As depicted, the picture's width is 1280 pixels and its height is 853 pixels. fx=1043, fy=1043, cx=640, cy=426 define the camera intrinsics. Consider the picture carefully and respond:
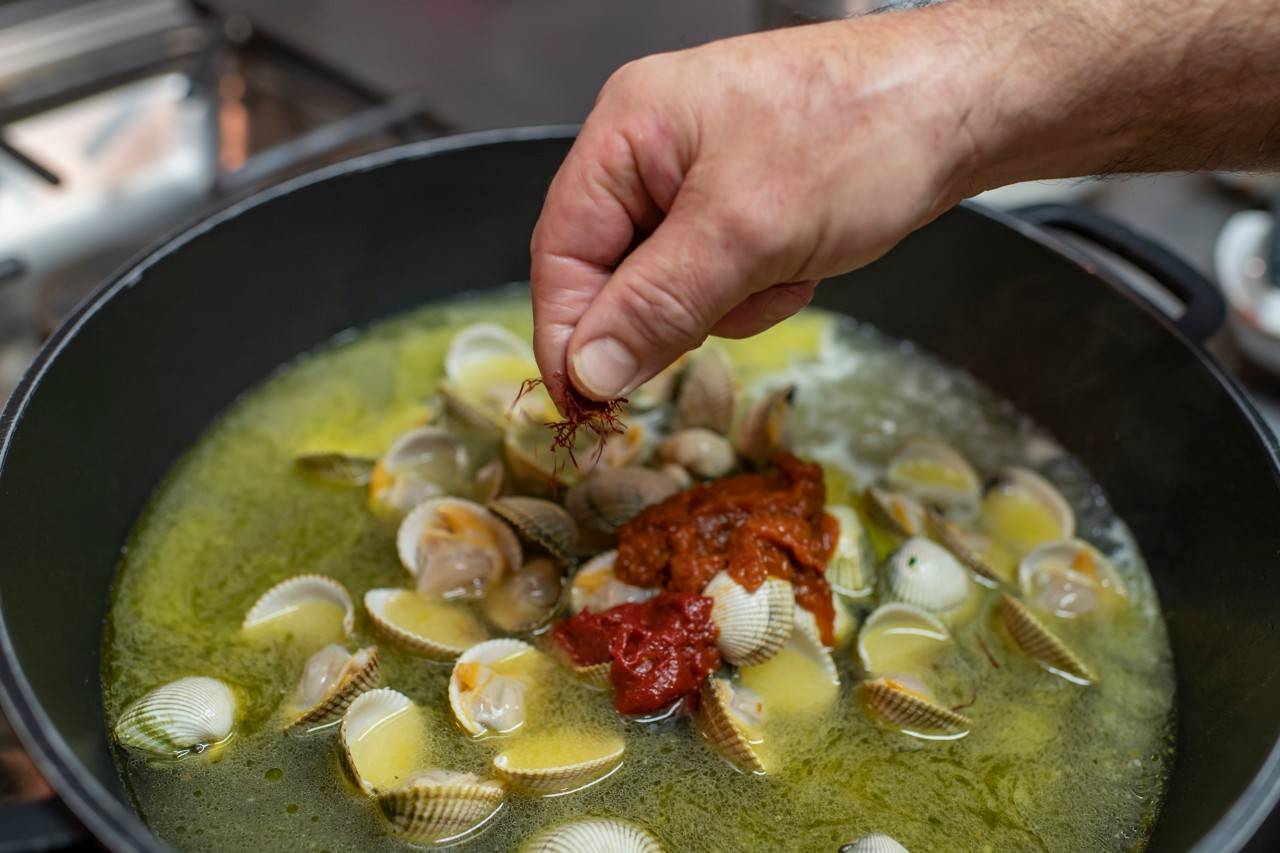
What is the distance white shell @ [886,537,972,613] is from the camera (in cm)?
168

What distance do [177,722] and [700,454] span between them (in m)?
0.91

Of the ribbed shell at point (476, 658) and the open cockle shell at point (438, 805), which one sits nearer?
the open cockle shell at point (438, 805)

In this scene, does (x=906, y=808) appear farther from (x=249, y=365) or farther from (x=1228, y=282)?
(x=1228, y=282)

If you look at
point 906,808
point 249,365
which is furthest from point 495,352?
point 906,808

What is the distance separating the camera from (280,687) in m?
1.53

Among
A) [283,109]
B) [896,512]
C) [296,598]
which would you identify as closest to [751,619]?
[896,512]

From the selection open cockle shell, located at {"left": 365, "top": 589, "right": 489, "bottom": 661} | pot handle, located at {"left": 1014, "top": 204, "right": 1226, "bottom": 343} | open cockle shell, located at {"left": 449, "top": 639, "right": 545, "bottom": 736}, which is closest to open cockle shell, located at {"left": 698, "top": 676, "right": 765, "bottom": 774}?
open cockle shell, located at {"left": 449, "top": 639, "right": 545, "bottom": 736}

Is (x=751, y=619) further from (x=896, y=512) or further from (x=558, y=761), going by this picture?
(x=896, y=512)

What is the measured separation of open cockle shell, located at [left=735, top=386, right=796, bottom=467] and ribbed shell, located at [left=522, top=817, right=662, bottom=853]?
2.40 feet

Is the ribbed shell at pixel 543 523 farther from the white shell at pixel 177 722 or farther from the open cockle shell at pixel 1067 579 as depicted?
the open cockle shell at pixel 1067 579

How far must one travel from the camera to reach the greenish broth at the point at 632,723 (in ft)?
4.61

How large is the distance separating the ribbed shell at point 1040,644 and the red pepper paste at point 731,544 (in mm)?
295

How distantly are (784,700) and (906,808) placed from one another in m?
0.22

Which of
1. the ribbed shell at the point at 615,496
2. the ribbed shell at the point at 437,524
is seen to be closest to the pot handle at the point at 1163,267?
the ribbed shell at the point at 615,496
